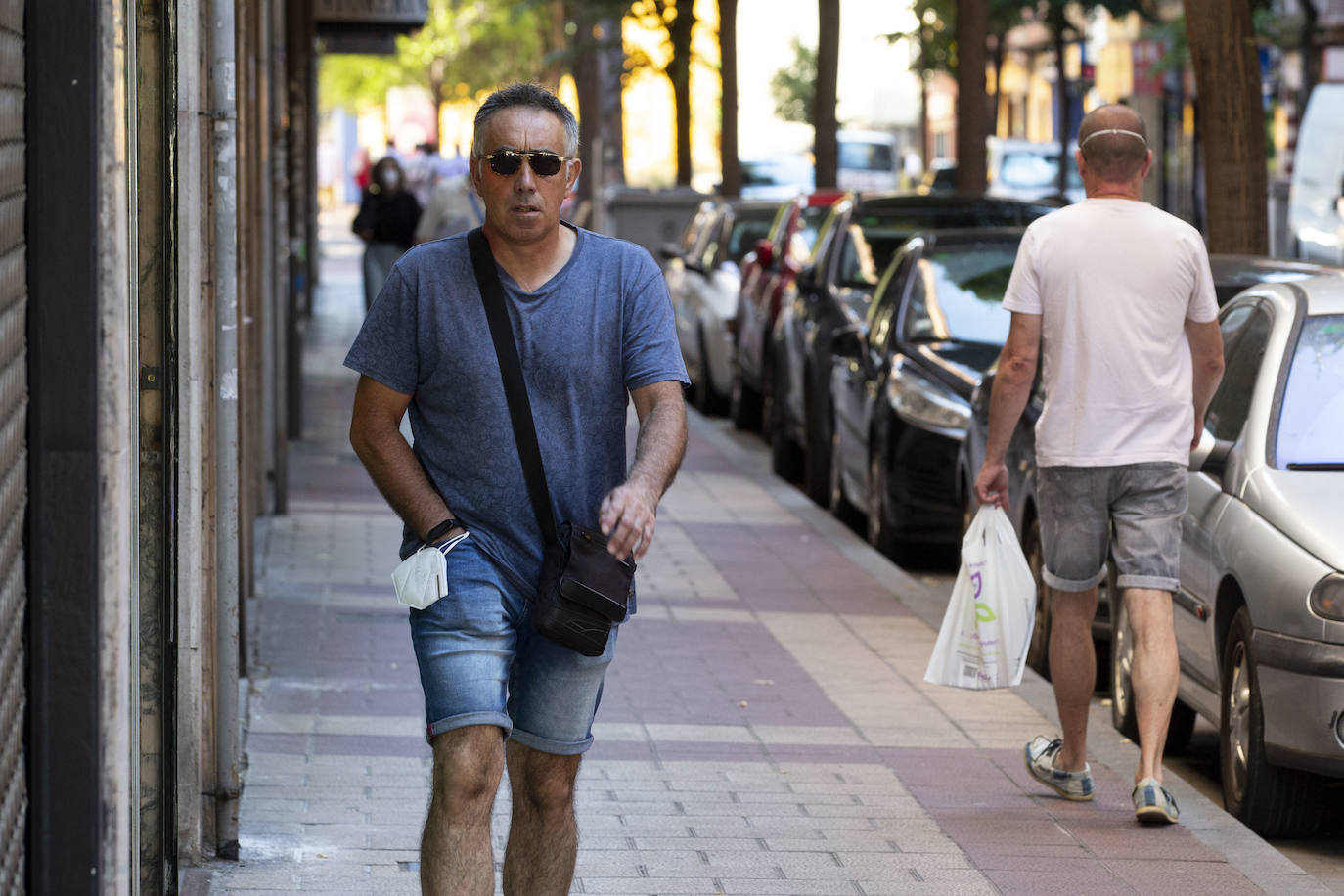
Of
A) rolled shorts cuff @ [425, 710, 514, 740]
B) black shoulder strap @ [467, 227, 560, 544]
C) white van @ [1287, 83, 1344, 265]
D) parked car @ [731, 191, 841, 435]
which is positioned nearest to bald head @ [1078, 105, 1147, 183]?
black shoulder strap @ [467, 227, 560, 544]

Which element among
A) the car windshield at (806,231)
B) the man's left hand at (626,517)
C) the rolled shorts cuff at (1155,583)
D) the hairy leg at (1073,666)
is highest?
the car windshield at (806,231)

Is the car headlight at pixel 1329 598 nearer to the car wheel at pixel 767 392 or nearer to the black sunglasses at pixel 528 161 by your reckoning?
the black sunglasses at pixel 528 161

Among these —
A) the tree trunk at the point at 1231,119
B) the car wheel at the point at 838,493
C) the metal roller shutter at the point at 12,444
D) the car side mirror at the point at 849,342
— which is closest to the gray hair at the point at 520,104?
the metal roller shutter at the point at 12,444

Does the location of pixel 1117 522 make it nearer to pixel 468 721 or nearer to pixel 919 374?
pixel 468 721

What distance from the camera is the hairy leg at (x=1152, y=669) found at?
20.3 feet

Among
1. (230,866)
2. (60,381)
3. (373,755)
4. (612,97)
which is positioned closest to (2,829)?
(60,381)

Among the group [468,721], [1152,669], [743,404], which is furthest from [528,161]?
[743,404]

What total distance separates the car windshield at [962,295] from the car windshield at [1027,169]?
27.0 meters

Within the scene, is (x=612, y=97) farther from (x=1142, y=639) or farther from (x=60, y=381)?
(x=60, y=381)

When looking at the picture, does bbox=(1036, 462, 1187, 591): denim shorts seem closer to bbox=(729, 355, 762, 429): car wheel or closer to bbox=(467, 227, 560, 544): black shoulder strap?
bbox=(467, 227, 560, 544): black shoulder strap

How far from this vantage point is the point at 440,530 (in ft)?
14.1

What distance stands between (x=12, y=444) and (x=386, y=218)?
15648 mm

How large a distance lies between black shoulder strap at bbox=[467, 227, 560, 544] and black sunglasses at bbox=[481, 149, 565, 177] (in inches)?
6.6

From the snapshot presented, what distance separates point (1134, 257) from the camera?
627 centimetres
